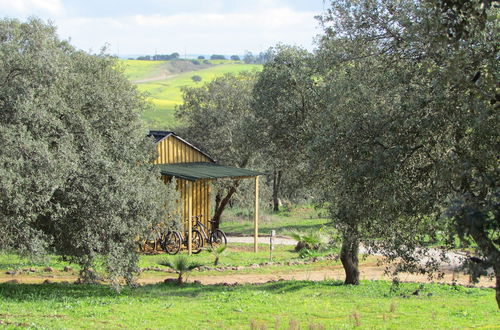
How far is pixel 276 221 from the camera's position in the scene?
36.6 metres

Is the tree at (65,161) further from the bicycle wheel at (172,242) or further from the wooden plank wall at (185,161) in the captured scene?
the wooden plank wall at (185,161)

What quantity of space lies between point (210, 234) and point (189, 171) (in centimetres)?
358

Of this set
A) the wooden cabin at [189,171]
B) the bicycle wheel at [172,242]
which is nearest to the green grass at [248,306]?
the bicycle wheel at [172,242]

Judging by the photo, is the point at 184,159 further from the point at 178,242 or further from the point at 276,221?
the point at 276,221

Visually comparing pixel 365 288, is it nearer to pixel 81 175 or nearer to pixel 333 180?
pixel 333 180

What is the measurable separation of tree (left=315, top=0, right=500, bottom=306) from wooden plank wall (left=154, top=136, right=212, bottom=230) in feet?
49.7

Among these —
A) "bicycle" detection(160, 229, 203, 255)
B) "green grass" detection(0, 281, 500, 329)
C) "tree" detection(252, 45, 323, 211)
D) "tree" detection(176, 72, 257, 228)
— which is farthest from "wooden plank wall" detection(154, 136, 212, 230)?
"green grass" detection(0, 281, 500, 329)

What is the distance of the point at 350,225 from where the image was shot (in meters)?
10.9

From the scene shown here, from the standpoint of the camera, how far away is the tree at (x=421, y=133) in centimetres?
773

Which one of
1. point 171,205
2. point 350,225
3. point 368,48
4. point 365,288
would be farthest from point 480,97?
point 171,205

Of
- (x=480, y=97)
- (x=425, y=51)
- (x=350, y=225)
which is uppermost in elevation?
(x=425, y=51)

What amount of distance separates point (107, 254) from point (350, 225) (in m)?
6.56

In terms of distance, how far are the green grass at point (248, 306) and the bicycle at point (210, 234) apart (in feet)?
27.2

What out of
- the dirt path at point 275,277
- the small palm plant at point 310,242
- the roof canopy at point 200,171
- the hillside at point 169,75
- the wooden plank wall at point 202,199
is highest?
the hillside at point 169,75
